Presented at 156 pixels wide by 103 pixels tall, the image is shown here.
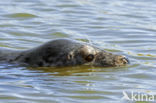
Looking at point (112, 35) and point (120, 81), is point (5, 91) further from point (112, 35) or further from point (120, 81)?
point (112, 35)

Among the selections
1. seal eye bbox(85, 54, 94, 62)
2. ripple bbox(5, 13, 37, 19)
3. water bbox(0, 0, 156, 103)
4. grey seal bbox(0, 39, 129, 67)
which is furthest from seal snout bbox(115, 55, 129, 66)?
ripple bbox(5, 13, 37, 19)

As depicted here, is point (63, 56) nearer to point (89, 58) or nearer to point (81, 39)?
point (89, 58)

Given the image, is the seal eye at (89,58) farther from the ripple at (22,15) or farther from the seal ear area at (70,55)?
the ripple at (22,15)

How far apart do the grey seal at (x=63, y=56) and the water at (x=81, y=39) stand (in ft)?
0.48

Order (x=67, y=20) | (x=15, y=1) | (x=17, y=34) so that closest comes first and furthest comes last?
(x=17, y=34) < (x=67, y=20) < (x=15, y=1)

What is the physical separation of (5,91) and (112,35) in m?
5.22

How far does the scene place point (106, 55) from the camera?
755 cm

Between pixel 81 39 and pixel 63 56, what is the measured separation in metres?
2.88

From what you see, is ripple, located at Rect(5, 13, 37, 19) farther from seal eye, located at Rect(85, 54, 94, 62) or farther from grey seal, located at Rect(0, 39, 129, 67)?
seal eye, located at Rect(85, 54, 94, 62)

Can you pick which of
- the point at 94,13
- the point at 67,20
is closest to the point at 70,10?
the point at 94,13

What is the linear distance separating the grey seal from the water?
0.15 metres

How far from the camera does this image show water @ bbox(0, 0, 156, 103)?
19.4ft

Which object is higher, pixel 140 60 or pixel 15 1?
pixel 15 1

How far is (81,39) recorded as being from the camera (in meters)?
10.2
